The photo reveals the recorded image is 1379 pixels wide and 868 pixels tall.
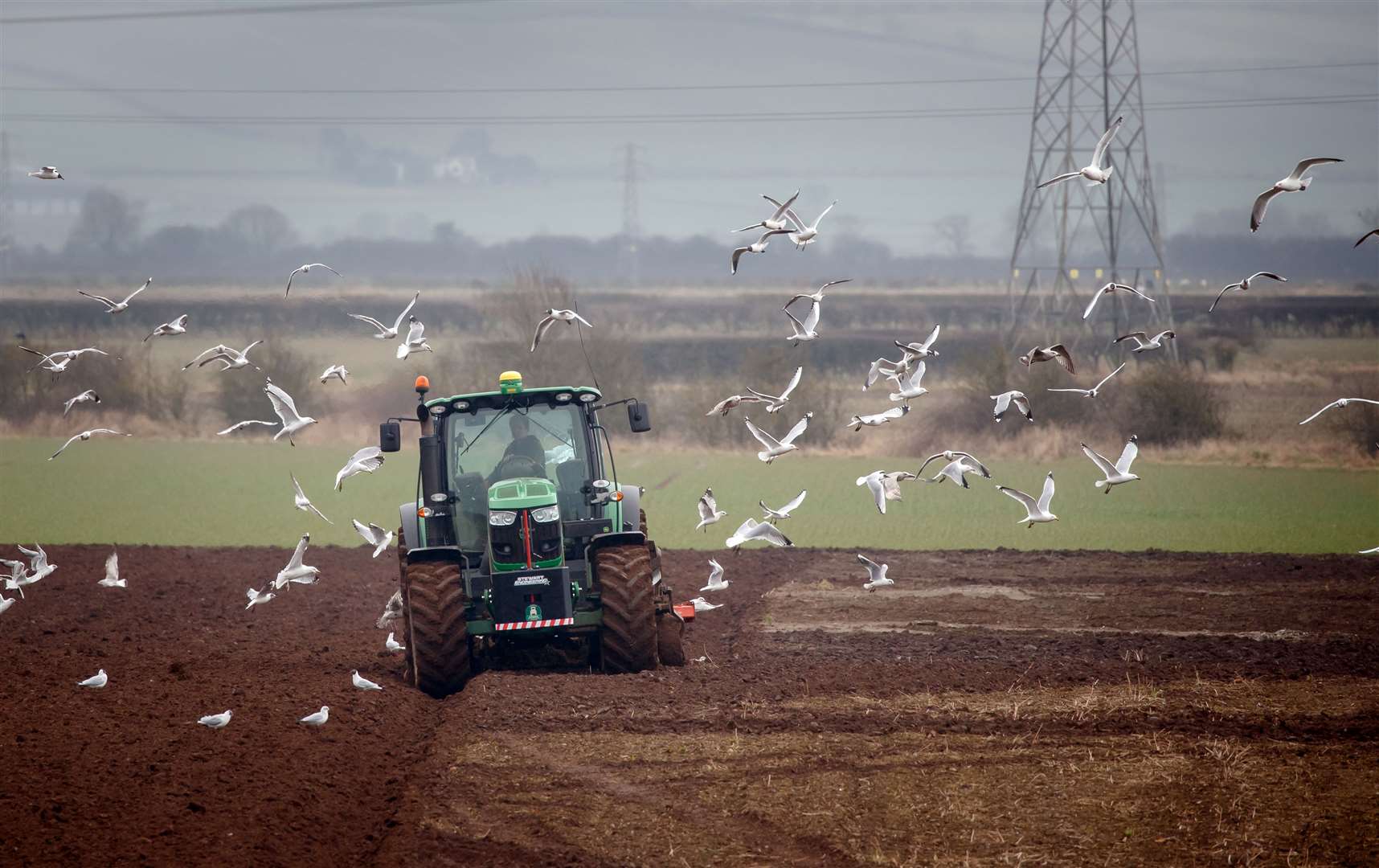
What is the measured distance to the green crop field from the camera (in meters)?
23.4

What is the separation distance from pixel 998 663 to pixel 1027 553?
28.8 ft

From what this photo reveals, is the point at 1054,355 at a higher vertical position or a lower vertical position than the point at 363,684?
higher

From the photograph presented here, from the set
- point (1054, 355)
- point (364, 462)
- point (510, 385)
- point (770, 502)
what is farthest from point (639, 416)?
point (770, 502)

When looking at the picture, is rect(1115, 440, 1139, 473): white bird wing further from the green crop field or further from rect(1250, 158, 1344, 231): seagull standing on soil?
the green crop field

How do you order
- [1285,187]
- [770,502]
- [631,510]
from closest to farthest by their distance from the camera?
[1285,187], [631,510], [770,502]

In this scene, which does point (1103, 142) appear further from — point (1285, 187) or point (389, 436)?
point (389, 436)

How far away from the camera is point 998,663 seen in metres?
11.9

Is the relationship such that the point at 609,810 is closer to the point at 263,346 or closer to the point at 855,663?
the point at 855,663

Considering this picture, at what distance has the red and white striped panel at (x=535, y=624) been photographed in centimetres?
1026

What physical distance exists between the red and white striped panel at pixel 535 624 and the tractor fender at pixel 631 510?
149 centimetres

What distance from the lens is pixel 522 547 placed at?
34.2 feet

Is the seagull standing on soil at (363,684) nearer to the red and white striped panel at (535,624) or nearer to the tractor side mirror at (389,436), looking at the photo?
the red and white striped panel at (535,624)

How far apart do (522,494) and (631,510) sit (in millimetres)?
1537

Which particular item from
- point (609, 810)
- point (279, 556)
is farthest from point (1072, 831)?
point (279, 556)
